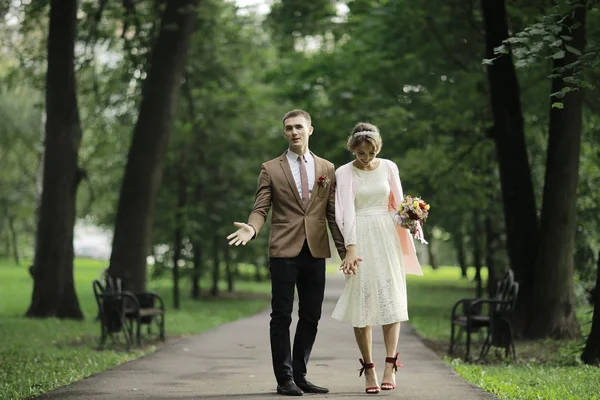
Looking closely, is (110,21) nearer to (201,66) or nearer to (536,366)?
(201,66)

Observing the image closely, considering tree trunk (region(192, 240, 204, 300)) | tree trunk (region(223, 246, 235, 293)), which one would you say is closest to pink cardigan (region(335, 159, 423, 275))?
tree trunk (region(192, 240, 204, 300))

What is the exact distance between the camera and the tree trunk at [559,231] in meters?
13.6

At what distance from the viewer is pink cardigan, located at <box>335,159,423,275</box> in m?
8.09

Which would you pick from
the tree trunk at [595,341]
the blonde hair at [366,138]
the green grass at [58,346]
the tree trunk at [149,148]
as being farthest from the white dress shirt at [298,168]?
the tree trunk at [149,148]

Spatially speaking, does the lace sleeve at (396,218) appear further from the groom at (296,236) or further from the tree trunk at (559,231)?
the tree trunk at (559,231)

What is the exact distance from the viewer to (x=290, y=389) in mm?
7887

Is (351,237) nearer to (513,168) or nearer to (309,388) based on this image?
(309,388)

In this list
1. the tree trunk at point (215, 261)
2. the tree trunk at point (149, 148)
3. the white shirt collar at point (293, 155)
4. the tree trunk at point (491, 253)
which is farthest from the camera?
the tree trunk at point (215, 261)

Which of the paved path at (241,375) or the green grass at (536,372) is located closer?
the paved path at (241,375)

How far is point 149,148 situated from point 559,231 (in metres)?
8.88

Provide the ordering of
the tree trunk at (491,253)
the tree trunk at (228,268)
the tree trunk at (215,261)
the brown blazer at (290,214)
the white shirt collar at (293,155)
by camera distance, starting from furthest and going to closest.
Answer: the tree trunk at (228,268), the tree trunk at (215,261), the tree trunk at (491,253), the white shirt collar at (293,155), the brown blazer at (290,214)

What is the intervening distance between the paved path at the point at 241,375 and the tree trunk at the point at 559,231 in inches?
74.0

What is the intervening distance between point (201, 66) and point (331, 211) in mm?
18883

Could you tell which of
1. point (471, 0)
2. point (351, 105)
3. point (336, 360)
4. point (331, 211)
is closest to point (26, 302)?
point (351, 105)
